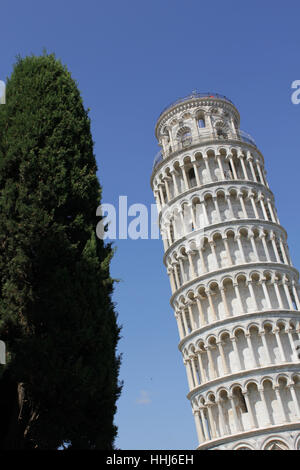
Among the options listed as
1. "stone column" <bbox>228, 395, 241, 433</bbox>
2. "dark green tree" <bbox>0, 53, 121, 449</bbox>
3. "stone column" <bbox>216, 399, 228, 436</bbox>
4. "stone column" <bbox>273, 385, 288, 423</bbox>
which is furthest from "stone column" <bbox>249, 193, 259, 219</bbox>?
"dark green tree" <bbox>0, 53, 121, 449</bbox>

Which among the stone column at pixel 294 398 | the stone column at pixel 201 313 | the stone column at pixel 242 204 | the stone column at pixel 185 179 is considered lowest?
the stone column at pixel 294 398

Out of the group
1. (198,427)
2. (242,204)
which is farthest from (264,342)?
(242,204)

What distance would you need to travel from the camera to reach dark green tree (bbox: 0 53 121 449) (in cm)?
1102

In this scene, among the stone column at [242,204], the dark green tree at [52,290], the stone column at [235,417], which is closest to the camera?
the dark green tree at [52,290]

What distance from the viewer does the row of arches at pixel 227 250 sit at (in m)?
34.7

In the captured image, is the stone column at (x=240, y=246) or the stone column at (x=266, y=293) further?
the stone column at (x=240, y=246)

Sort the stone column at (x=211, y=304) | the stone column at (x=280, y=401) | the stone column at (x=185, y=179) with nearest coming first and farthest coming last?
the stone column at (x=280, y=401), the stone column at (x=211, y=304), the stone column at (x=185, y=179)

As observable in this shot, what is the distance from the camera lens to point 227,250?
34.7 metres

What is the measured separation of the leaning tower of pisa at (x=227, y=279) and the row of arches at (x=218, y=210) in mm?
84

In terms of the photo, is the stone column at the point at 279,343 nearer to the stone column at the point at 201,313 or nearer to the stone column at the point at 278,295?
the stone column at the point at 278,295

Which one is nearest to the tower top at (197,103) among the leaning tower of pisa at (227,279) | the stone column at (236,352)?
the leaning tower of pisa at (227,279)

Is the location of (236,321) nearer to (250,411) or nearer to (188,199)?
(250,411)

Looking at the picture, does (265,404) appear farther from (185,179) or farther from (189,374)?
(185,179)
